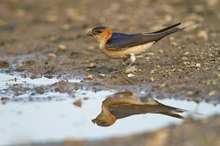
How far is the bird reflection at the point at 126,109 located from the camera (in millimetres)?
7699

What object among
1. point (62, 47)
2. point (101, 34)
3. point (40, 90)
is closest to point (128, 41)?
point (101, 34)

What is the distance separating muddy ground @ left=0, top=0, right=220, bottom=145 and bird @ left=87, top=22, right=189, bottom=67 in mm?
358

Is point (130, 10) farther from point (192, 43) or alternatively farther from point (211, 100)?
point (211, 100)

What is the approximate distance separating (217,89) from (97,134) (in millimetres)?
1983

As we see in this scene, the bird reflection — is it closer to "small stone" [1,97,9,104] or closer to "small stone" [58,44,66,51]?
"small stone" [1,97,9,104]

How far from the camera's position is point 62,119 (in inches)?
305

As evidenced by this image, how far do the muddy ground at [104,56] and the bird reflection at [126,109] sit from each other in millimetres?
388

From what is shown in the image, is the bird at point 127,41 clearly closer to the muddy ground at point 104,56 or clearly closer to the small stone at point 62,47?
the muddy ground at point 104,56

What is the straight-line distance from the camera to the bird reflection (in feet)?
25.3

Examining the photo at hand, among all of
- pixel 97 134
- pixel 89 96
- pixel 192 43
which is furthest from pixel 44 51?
pixel 97 134

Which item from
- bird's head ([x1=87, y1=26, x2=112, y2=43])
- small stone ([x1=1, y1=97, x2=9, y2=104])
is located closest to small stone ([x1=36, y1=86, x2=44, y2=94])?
small stone ([x1=1, y1=97, x2=9, y2=104])

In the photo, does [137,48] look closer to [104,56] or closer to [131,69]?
[131,69]

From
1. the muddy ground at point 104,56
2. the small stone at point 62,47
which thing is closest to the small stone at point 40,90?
the muddy ground at point 104,56

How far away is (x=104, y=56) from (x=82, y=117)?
371 cm
